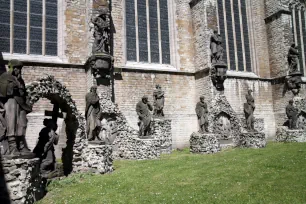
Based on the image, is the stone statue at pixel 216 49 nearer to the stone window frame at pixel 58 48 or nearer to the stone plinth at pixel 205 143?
the stone plinth at pixel 205 143

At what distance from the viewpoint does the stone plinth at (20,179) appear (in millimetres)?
5395

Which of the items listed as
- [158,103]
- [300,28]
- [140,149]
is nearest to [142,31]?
[158,103]

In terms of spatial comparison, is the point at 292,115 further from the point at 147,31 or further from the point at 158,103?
the point at 147,31

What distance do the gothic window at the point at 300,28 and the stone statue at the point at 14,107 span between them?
67.6ft

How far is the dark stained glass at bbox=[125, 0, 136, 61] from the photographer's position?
15250 mm

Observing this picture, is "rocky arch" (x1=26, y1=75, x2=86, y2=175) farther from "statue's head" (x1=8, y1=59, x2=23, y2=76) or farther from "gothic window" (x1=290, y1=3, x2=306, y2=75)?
"gothic window" (x1=290, y1=3, x2=306, y2=75)

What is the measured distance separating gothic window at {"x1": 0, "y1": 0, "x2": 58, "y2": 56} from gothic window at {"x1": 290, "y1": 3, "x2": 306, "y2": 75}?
1749 centimetres

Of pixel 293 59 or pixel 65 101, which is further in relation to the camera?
pixel 293 59

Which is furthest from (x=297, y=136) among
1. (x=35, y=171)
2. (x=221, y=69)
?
(x=35, y=171)

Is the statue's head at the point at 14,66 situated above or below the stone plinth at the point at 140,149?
above

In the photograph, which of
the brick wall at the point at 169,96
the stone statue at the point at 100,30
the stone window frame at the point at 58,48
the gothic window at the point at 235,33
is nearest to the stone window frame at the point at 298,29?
the gothic window at the point at 235,33

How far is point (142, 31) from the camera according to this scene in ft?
51.7

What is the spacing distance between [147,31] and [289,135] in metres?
10.7

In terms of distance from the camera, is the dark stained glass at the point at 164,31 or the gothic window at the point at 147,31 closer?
the gothic window at the point at 147,31
